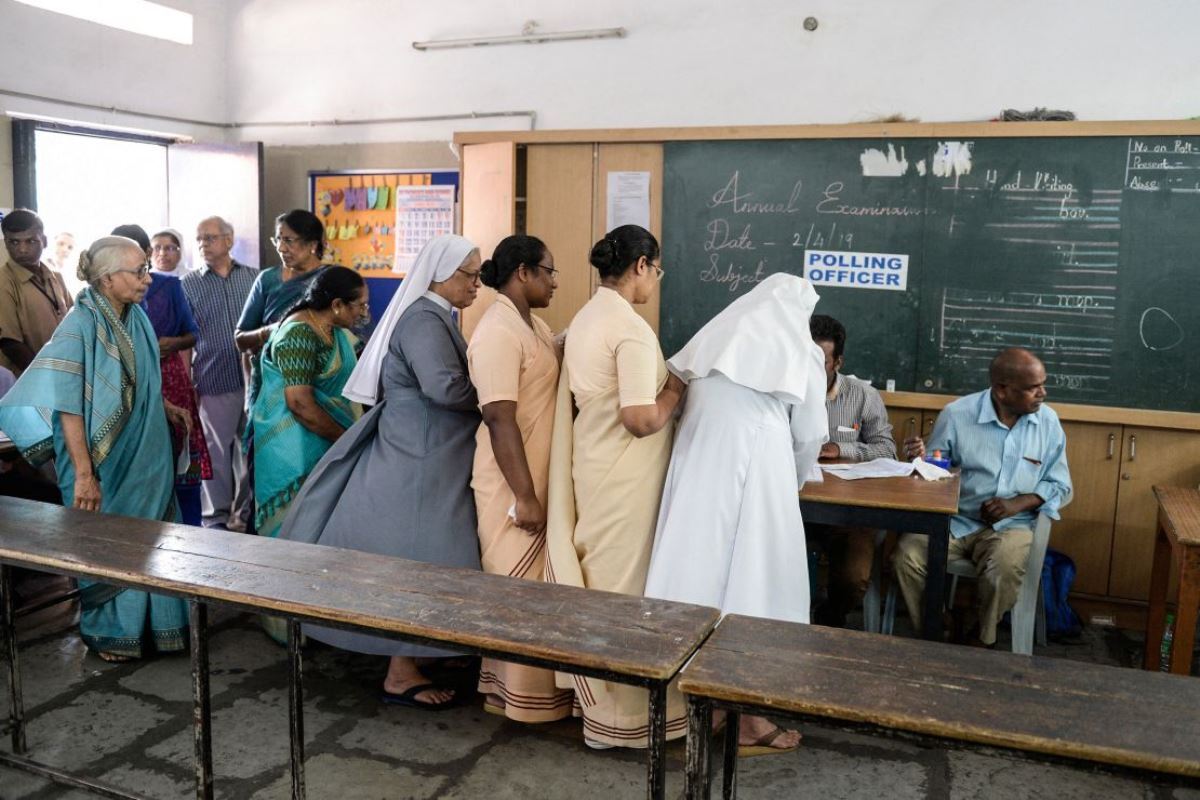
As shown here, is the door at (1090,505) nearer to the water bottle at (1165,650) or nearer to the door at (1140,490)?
the door at (1140,490)

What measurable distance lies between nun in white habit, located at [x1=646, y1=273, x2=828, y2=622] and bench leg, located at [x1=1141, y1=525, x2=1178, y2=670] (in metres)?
1.53

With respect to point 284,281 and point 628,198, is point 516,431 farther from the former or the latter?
point 628,198

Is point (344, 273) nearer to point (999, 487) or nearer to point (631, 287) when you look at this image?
point (631, 287)

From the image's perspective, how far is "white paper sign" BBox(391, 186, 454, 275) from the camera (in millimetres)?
6348

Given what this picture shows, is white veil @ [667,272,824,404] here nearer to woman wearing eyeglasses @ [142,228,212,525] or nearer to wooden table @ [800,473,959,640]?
wooden table @ [800,473,959,640]

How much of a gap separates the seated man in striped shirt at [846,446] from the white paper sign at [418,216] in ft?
10.4

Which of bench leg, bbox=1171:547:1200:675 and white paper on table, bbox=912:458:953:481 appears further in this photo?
white paper on table, bbox=912:458:953:481

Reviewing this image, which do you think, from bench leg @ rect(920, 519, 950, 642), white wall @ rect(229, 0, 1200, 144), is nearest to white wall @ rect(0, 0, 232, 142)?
white wall @ rect(229, 0, 1200, 144)

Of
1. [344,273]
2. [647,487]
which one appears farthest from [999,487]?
[344,273]

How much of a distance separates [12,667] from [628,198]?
3434mm

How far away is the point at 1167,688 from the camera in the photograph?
1.77 metres

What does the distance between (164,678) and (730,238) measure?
10.4 ft

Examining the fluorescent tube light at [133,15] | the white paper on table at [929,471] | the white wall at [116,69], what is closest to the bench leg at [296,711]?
the white paper on table at [929,471]

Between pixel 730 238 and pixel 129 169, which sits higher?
pixel 129 169
